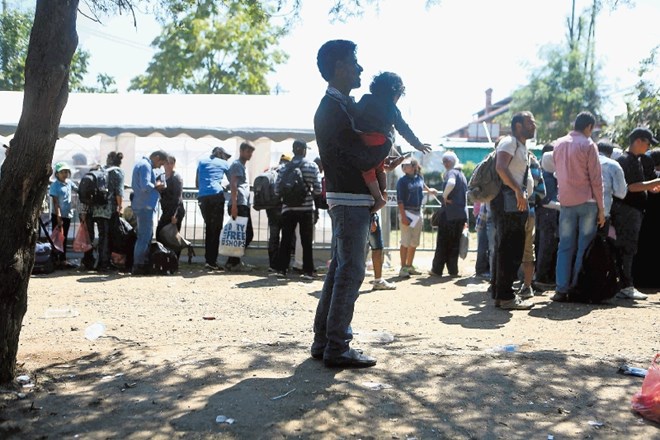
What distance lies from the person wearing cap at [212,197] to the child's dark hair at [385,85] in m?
6.99

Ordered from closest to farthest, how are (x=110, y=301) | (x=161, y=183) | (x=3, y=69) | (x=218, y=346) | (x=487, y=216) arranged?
(x=218, y=346), (x=110, y=301), (x=487, y=216), (x=161, y=183), (x=3, y=69)

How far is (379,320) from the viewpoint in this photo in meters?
7.81

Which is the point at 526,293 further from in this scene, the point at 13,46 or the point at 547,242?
the point at 13,46

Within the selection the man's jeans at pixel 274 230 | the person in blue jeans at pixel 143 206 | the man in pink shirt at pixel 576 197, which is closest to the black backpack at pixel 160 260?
the person in blue jeans at pixel 143 206

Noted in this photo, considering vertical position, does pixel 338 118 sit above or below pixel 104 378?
above

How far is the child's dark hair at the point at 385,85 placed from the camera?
5613mm

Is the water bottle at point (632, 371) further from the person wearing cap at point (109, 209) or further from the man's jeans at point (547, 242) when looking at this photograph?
the person wearing cap at point (109, 209)

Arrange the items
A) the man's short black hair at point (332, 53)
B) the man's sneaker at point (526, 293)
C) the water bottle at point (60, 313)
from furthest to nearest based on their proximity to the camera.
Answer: the man's sneaker at point (526, 293) → the water bottle at point (60, 313) → the man's short black hair at point (332, 53)

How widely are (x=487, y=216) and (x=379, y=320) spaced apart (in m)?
3.76

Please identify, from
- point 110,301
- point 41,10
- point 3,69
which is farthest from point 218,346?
point 3,69

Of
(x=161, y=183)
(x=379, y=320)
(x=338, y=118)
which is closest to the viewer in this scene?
(x=338, y=118)

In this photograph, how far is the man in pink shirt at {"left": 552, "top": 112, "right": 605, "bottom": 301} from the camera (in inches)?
332

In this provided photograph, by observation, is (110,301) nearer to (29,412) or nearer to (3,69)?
(29,412)

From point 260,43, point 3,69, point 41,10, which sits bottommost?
point 41,10
